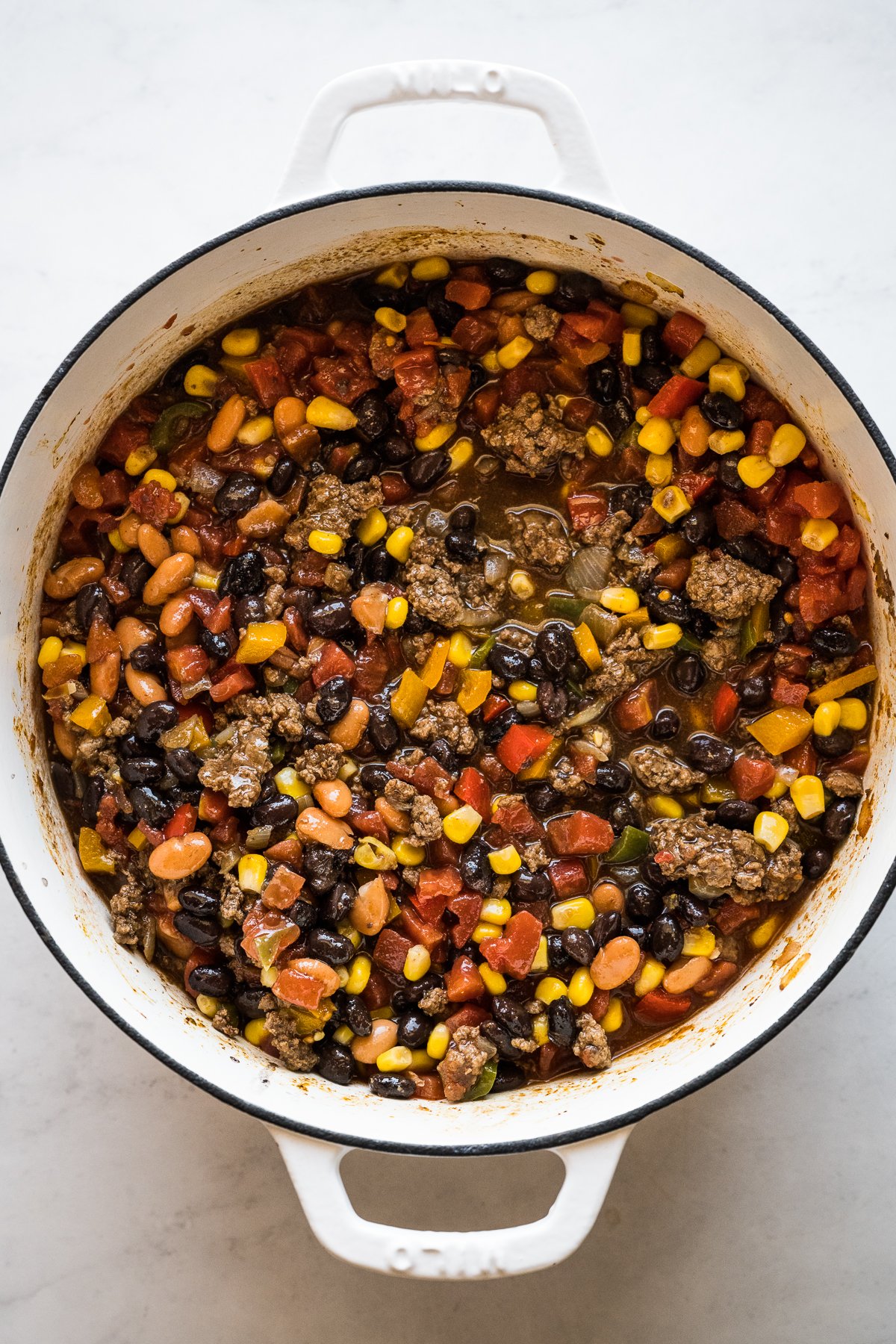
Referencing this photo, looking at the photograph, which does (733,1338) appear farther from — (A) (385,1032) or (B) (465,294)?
(B) (465,294)

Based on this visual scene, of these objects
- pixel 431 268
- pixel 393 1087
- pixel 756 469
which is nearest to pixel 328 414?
pixel 431 268

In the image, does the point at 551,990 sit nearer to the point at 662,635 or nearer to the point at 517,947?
the point at 517,947

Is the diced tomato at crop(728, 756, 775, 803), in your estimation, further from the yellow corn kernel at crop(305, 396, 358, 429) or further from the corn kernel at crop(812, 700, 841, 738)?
the yellow corn kernel at crop(305, 396, 358, 429)

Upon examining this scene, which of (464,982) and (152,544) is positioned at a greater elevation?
(152,544)

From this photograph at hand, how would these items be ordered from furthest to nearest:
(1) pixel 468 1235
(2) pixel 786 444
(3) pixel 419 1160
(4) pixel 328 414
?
(3) pixel 419 1160, (4) pixel 328 414, (2) pixel 786 444, (1) pixel 468 1235

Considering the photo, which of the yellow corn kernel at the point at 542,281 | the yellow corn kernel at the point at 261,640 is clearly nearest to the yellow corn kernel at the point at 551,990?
the yellow corn kernel at the point at 261,640

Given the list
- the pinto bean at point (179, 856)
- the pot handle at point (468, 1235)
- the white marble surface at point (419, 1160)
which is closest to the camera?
the pot handle at point (468, 1235)

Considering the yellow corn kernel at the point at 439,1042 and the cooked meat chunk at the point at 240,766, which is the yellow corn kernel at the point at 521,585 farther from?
the yellow corn kernel at the point at 439,1042

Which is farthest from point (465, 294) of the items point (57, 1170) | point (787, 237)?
point (57, 1170)
